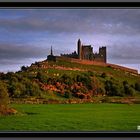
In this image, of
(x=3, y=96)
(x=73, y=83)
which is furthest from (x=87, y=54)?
(x=3, y=96)

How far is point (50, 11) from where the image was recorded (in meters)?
5.32

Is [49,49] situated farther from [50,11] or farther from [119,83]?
[119,83]

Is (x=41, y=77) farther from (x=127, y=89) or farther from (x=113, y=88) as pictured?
(x=127, y=89)

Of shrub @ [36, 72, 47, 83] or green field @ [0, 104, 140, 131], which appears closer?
green field @ [0, 104, 140, 131]

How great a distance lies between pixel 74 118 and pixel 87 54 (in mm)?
724

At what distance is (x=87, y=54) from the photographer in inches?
214

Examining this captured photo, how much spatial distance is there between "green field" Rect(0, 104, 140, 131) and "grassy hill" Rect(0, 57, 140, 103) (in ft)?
0.30

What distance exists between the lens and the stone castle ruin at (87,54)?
536 centimetres

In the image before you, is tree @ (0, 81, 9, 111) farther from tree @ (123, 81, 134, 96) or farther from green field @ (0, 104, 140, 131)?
tree @ (123, 81, 134, 96)

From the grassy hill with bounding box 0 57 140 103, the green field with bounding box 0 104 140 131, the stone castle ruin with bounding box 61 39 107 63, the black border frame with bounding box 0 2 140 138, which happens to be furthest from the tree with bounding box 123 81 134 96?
the black border frame with bounding box 0 2 140 138

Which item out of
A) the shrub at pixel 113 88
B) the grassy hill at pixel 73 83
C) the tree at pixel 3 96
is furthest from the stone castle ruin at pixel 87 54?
the tree at pixel 3 96

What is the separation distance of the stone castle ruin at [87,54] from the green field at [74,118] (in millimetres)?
527

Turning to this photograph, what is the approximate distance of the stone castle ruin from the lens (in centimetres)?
536
